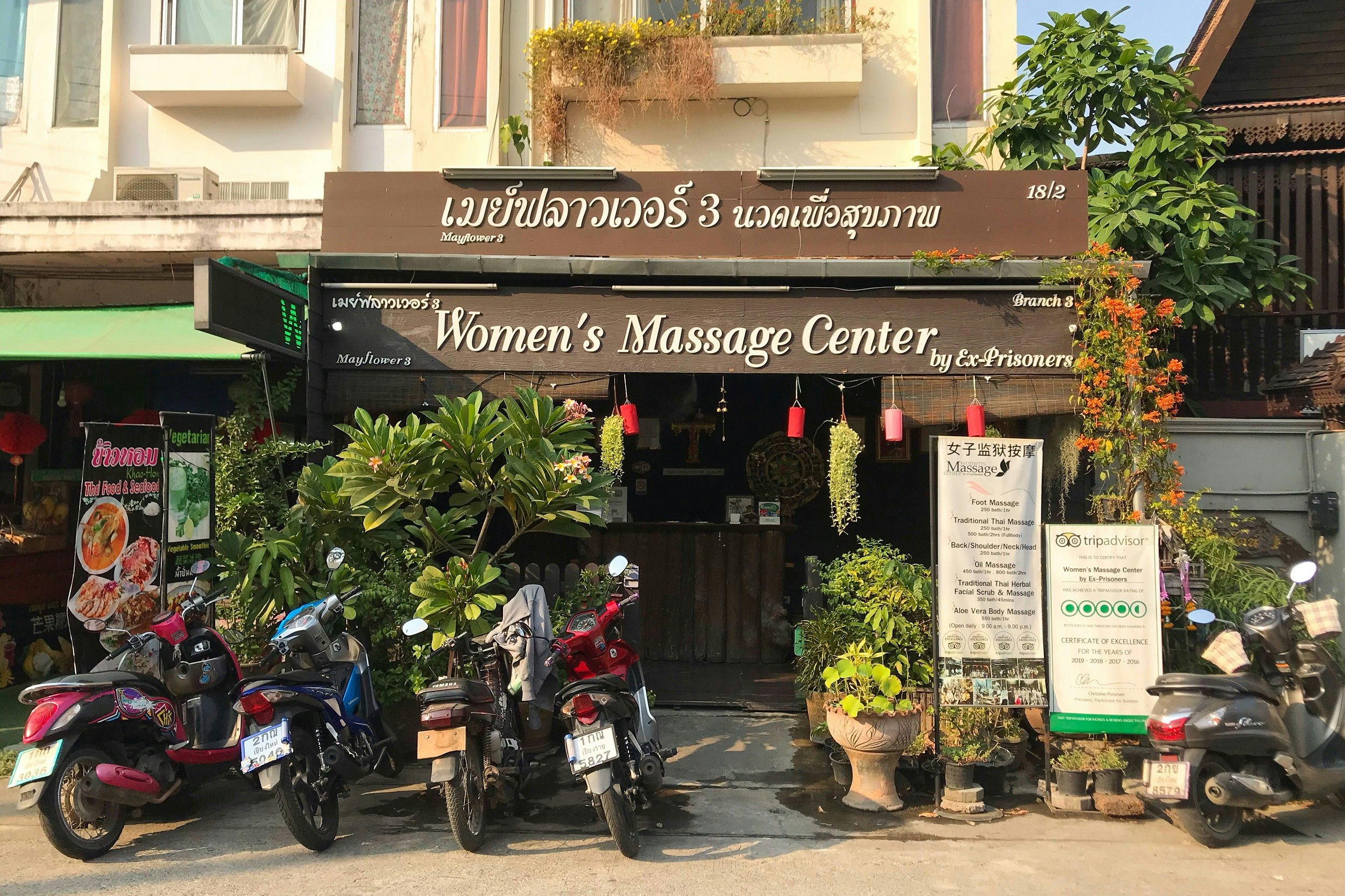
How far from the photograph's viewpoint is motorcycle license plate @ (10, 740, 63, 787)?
176 inches

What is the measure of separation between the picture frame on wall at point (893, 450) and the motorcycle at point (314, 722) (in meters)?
6.28

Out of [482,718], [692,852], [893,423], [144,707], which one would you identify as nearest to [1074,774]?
[692,852]

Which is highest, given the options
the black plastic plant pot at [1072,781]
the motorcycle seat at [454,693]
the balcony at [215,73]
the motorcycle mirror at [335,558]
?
the balcony at [215,73]

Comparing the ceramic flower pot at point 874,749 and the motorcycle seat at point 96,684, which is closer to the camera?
the motorcycle seat at point 96,684

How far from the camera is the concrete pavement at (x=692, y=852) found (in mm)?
4480

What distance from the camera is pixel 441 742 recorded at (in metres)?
4.62

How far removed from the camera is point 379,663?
20.8ft

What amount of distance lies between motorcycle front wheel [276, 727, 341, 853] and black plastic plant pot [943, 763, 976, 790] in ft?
11.9

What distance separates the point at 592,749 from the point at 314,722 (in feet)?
5.73

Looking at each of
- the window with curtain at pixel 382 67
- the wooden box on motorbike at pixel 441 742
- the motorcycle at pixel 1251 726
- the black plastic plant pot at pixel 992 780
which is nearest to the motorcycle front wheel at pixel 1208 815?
the motorcycle at pixel 1251 726

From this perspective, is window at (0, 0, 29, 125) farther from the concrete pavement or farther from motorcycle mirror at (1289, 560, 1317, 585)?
motorcycle mirror at (1289, 560, 1317, 585)

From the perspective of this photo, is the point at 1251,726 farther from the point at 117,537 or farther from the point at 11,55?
the point at 11,55

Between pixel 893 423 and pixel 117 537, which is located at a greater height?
pixel 893 423

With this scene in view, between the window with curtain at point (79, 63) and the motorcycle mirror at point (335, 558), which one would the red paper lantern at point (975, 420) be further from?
the window with curtain at point (79, 63)
